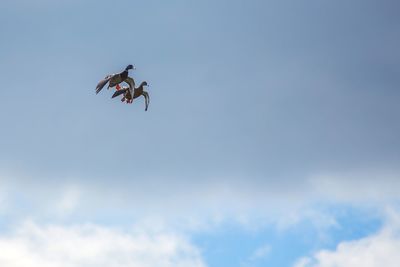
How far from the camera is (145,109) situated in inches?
4274

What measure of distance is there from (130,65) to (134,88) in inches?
117

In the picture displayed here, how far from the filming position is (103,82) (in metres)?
109

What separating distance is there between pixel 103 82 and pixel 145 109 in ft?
18.9

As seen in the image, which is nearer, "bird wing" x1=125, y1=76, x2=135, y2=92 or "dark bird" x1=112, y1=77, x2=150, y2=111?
"dark bird" x1=112, y1=77, x2=150, y2=111

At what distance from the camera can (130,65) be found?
11112 cm

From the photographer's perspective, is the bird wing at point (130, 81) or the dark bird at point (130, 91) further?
the bird wing at point (130, 81)

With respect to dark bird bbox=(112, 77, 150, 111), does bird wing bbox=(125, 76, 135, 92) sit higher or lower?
higher

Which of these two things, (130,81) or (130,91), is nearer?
(130,91)

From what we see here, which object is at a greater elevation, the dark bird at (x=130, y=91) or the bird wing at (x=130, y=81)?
the bird wing at (x=130, y=81)

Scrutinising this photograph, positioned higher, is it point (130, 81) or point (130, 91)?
point (130, 81)

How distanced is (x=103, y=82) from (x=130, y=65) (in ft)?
13.4

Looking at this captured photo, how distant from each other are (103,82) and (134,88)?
3644mm
